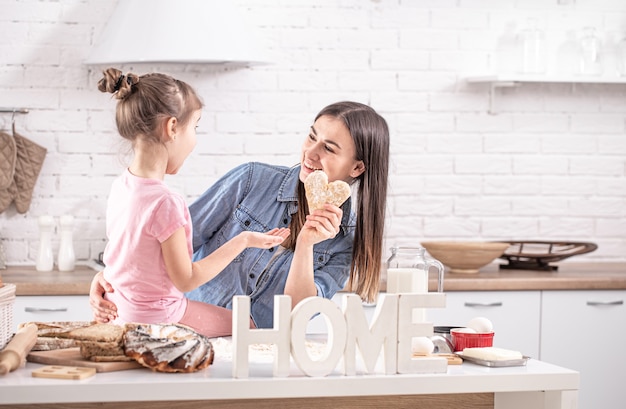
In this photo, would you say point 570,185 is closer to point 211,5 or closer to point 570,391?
point 211,5

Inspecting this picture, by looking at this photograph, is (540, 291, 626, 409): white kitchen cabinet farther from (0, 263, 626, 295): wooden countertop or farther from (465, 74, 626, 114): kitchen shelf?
(465, 74, 626, 114): kitchen shelf

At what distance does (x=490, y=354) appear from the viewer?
2057 mm

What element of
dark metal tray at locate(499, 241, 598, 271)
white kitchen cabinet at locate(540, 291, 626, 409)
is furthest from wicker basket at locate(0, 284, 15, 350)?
dark metal tray at locate(499, 241, 598, 271)

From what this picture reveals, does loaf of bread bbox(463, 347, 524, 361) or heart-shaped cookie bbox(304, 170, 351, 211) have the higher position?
heart-shaped cookie bbox(304, 170, 351, 211)

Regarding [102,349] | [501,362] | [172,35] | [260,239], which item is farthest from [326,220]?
[172,35]

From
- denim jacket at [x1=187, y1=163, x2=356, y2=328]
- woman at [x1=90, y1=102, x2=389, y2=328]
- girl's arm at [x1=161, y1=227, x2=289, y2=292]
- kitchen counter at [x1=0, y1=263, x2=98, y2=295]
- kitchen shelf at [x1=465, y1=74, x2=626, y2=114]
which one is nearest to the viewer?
girl's arm at [x1=161, y1=227, x2=289, y2=292]

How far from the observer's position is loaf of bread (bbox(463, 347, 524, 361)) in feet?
6.71

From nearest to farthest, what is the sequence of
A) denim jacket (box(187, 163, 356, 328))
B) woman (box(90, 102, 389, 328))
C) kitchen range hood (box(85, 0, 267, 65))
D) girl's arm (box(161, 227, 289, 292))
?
girl's arm (box(161, 227, 289, 292)) → woman (box(90, 102, 389, 328)) → denim jacket (box(187, 163, 356, 328)) → kitchen range hood (box(85, 0, 267, 65))

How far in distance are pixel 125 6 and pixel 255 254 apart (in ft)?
5.06

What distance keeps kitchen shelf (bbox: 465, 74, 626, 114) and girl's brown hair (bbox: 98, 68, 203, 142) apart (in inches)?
93.7

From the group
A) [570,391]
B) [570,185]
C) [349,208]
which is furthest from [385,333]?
[570,185]

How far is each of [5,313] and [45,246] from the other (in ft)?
6.94

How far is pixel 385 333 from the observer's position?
194cm

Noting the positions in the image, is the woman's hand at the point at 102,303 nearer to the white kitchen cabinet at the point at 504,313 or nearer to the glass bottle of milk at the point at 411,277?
the glass bottle of milk at the point at 411,277
